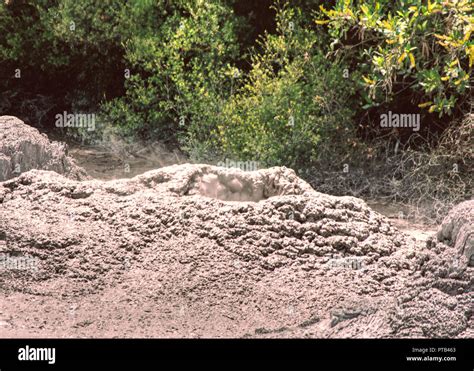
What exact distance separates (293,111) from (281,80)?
37cm

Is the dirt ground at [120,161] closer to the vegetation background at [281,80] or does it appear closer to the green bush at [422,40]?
the vegetation background at [281,80]

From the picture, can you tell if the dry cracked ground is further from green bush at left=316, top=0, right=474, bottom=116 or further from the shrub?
the shrub

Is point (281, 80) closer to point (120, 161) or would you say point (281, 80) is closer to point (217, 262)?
point (120, 161)

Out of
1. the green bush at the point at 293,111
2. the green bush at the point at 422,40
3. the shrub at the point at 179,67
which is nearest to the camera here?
the green bush at the point at 422,40

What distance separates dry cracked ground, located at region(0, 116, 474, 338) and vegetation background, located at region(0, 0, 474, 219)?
2.27 m

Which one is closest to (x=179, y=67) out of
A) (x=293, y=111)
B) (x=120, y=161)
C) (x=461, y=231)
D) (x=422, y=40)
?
(x=120, y=161)

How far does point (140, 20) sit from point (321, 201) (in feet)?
17.7

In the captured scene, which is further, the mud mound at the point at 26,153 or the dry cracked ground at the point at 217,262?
the mud mound at the point at 26,153

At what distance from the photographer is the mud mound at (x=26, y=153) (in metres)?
8.09

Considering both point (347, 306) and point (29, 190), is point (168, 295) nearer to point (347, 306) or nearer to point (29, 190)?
point (347, 306)

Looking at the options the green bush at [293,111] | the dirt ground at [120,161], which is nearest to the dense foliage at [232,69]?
the green bush at [293,111]

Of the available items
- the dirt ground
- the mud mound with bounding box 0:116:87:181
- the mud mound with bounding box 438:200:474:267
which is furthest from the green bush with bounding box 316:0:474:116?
the mud mound with bounding box 0:116:87:181

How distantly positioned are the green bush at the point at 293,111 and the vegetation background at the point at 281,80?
0.06ft

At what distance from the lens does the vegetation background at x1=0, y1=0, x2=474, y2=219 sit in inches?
367
